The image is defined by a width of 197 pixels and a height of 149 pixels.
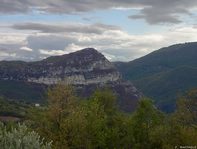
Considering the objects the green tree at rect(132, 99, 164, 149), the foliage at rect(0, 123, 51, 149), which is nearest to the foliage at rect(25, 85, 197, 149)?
the green tree at rect(132, 99, 164, 149)

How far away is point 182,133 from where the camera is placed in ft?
176

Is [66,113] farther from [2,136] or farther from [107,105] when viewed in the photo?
[2,136]

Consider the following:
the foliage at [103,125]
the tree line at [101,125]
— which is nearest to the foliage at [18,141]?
the tree line at [101,125]

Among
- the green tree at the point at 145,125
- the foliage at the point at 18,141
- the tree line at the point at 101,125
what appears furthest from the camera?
the green tree at the point at 145,125

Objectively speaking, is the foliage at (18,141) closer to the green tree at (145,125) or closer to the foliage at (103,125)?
the foliage at (103,125)

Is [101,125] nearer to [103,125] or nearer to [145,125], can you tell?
[103,125]

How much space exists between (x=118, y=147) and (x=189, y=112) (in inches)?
709

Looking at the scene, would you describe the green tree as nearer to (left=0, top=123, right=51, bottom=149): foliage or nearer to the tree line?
the tree line

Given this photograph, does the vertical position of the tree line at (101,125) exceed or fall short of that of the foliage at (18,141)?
it falls short

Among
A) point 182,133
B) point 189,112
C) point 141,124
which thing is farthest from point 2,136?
point 189,112

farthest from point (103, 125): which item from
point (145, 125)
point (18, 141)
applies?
point (18, 141)

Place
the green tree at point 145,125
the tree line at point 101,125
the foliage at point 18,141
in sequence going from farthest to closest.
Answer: the green tree at point 145,125
the tree line at point 101,125
the foliage at point 18,141

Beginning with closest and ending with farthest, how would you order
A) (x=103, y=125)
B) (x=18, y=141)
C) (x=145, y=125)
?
(x=18, y=141) → (x=103, y=125) → (x=145, y=125)

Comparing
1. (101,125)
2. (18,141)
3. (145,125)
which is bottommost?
(145,125)
